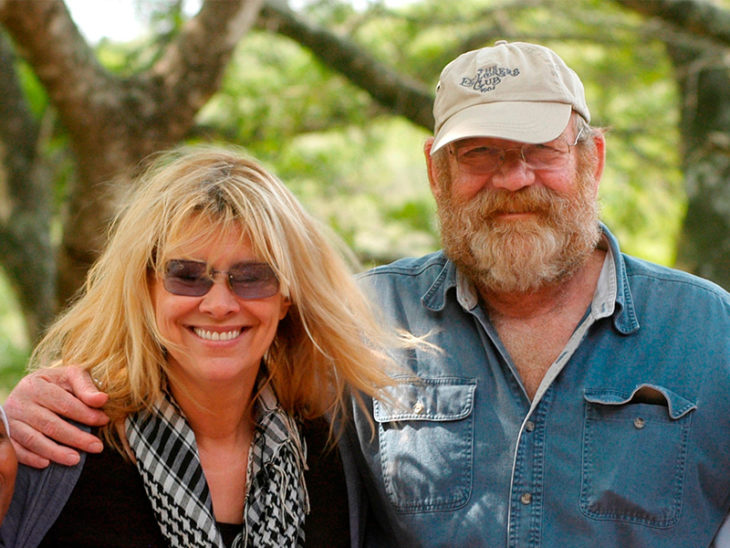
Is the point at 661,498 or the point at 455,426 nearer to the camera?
the point at 661,498

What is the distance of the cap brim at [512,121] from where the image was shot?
265 centimetres

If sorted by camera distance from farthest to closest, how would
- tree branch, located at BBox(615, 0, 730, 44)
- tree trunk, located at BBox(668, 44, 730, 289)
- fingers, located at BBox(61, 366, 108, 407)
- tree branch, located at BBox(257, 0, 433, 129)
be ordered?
tree trunk, located at BBox(668, 44, 730, 289)
tree branch, located at BBox(257, 0, 433, 129)
tree branch, located at BBox(615, 0, 730, 44)
fingers, located at BBox(61, 366, 108, 407)

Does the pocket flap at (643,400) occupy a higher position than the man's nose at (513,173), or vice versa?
the man's nose at (513,173)

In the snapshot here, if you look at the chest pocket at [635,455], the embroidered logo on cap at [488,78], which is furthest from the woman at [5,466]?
the embroidered logo on cap at [488,78]

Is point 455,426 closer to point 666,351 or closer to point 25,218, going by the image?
point 666,351

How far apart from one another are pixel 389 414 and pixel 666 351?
82 cm

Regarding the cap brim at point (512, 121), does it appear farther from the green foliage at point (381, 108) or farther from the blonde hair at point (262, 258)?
the green foliage at point (381, 108)

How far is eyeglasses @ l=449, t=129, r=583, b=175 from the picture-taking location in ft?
8.91

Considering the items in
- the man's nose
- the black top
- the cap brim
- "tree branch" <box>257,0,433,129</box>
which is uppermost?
"tree branch" <box>257,0,433,129</box>

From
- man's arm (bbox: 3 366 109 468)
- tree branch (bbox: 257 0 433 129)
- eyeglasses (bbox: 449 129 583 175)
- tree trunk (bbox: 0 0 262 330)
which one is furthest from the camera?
tree branch (bbox: 257 0 433 129)

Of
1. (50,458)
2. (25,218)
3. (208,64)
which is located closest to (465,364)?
(50,458)

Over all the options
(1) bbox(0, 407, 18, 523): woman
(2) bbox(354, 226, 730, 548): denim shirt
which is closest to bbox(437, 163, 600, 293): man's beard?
(2) bbox(354, 226, 730, 548): denim shirt

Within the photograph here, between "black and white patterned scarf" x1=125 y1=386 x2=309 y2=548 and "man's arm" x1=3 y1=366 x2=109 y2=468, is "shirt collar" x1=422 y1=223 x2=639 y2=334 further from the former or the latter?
"man's arm" x1=3 y1=366 x2=109 y2=468

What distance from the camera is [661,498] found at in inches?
97.3
